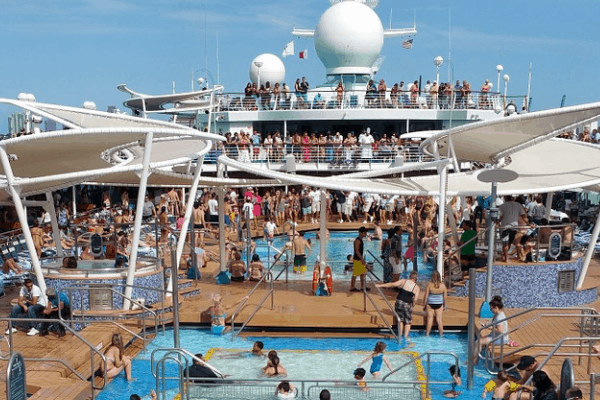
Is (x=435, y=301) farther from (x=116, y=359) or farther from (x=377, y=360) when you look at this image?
(x=116, y=359)

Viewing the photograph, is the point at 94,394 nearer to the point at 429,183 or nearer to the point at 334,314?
the point at 334,314

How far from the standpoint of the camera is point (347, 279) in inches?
685

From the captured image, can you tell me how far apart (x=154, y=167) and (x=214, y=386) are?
16.4ft

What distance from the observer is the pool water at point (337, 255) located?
18.3 meters

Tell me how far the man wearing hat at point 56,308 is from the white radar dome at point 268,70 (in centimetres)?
3049

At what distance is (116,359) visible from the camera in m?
A: 10.6

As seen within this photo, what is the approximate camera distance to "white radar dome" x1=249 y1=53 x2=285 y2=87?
136 ft

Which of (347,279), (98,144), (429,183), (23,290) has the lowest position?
(347,279)

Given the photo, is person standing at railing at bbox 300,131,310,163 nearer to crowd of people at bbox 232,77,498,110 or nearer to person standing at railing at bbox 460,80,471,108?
crowd of people at bbox 232,77,498,110

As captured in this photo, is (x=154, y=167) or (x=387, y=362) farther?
(x=154, y=167)

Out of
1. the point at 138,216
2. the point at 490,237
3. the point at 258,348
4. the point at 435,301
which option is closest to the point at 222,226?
the point at 138,216

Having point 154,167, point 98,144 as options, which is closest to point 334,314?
point 154,167

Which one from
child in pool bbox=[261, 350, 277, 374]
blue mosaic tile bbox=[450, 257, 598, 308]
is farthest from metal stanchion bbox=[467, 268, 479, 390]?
blue mosaic tile bbox=[450, 257, 598, 308]

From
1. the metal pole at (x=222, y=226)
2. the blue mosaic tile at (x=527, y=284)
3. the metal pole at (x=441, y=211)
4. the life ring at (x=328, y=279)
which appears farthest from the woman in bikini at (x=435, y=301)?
the metal pole at (x=222, y=226)
